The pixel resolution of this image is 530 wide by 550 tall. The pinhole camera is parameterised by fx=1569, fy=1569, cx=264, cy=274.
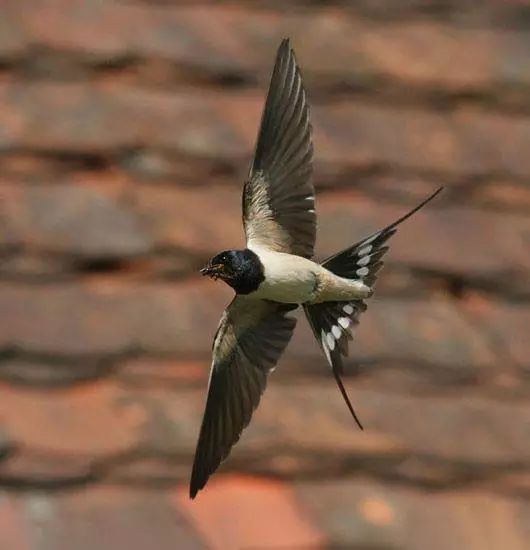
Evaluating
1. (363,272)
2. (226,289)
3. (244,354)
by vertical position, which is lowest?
(226,289)

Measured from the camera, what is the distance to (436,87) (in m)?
2.09

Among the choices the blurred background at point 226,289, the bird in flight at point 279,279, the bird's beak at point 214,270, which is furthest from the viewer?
the blurred background at point 226,289

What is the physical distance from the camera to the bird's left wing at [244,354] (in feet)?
4.88

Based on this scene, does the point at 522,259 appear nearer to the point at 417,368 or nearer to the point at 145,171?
the point at 417,368

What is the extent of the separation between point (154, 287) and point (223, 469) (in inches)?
9.4

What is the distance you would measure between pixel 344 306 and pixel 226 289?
0.47 m

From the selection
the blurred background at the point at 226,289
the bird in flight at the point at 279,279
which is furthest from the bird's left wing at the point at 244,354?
the blurred background at the point at 226,289

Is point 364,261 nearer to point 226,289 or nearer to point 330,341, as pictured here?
point 330,341

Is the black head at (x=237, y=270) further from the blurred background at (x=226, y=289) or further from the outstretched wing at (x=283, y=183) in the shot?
the blurred background at (x=226, y=289)

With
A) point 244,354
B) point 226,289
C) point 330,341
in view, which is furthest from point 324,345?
point 226,289

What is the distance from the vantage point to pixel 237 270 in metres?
1.29

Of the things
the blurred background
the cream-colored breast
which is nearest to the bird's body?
the cream-colored breast

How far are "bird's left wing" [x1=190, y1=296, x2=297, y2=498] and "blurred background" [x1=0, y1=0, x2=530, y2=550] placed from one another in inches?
11.5

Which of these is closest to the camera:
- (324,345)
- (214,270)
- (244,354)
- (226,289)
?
(214,270)
